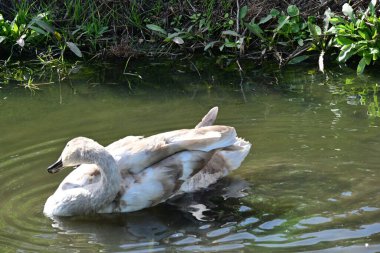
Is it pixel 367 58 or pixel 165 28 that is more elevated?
pixel 165 28

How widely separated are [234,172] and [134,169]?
1100 mm

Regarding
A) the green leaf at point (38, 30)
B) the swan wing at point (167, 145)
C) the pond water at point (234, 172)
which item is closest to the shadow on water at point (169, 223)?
the pond water at point (234, 172)

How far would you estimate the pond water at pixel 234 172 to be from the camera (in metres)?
5.70

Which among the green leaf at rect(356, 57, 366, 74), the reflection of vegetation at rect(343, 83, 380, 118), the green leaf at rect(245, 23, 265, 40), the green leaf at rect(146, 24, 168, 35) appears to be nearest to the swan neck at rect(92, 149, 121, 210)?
the reflection of vegetation at rect(343, 83, 380, 118)

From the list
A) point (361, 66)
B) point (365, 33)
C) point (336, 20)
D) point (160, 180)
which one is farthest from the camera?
point (336, 20)

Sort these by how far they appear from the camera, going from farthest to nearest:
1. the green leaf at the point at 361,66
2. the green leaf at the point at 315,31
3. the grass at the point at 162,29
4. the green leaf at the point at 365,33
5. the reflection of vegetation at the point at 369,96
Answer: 1. the grass at the point at 162,29
2. the green leaf at the point at 315,31
3. the green leaf at the point at 365,33
4. the green leaf at the point at 361,66
5. the reflection of vegetation at the point at 369,96

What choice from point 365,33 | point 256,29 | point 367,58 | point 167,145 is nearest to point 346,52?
point 367,58

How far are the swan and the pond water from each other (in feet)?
0.36

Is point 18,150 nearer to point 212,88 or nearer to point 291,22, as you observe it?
point 212,88

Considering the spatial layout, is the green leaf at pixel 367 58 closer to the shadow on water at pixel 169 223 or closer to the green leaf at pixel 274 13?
the green leaf at pixel 274 13

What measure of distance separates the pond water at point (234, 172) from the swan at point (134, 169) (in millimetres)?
110

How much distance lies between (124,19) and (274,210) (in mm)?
5593

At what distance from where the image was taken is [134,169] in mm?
6312

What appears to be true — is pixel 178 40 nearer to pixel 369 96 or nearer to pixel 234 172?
pixel 369 96
